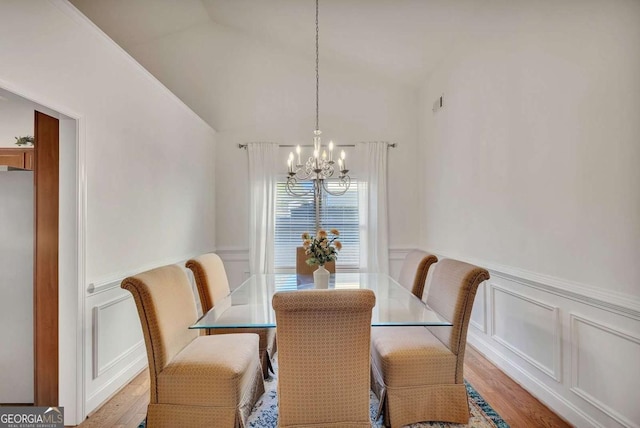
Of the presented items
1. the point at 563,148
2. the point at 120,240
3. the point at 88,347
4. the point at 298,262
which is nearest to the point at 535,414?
the point at 563,148

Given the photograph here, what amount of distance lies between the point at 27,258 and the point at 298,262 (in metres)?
2.15

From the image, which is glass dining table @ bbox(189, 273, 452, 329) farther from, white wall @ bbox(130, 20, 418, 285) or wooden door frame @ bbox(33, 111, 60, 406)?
white wall @ bbox(130, 20, 418, 285)

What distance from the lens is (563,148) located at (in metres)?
2.05

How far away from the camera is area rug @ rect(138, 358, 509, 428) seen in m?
1.95

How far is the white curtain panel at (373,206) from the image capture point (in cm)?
440

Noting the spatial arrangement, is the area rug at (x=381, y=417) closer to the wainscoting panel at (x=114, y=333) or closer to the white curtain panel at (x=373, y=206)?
the wainscoting panel at (x=114, y=333)

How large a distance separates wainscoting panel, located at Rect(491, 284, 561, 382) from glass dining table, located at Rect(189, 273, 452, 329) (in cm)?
84

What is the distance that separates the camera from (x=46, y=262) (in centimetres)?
210

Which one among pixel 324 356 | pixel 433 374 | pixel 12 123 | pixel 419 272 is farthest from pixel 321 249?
pixel 12 123

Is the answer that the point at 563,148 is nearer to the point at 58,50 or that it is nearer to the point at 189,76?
the point at 58,50

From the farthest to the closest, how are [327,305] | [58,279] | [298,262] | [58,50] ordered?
[298,262]
[58,279]
[58,50]
[327,305]

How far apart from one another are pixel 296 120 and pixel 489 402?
3762mm

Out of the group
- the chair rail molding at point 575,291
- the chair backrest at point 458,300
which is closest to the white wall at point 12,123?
the chair backrest at point 458,300

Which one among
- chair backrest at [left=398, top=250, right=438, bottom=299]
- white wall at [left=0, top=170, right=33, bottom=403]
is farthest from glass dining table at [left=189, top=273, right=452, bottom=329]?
white wall at [left=0, top=170, right=33, bottom=403]
